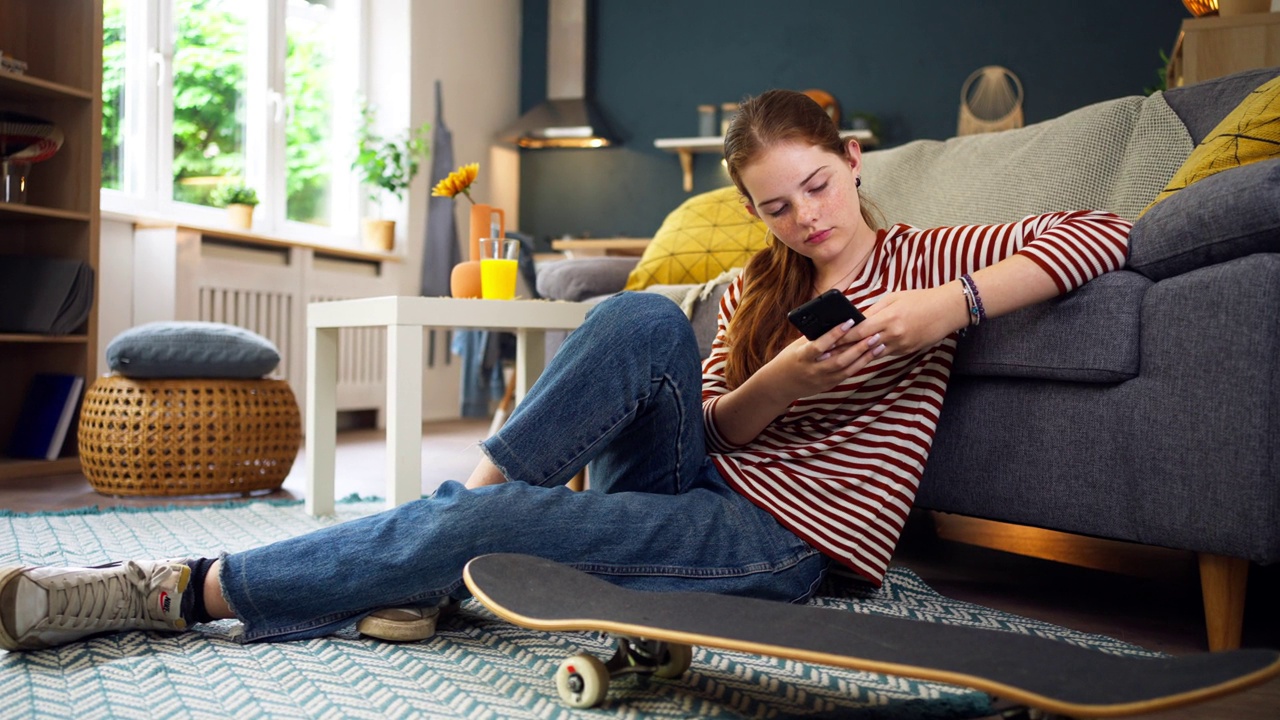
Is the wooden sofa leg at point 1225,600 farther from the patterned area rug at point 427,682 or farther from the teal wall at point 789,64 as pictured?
the teal wall at point 789,64

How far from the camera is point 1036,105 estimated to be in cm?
487

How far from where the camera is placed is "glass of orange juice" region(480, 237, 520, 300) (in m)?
2.05

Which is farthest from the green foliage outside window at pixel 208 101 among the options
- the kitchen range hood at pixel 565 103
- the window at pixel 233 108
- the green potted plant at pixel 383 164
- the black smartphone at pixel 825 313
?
the black smartphone at pixel 825 313

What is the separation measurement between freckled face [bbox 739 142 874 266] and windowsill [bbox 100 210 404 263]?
2.93 meters

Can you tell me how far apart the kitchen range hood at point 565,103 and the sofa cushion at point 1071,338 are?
4224 millimetres

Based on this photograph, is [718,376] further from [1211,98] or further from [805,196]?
[1211,98]

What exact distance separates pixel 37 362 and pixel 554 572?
2.70 metres

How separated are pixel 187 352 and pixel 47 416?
83 cm

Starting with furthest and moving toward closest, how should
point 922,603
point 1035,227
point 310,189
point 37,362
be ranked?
point 310,189 → point 37,362 → point 922,603 → point 1035,227

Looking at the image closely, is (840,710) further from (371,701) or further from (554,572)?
(371,701)

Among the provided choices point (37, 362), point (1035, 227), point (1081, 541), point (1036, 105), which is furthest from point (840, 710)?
point (1036, 105)

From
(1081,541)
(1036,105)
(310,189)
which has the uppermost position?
(1036,105)

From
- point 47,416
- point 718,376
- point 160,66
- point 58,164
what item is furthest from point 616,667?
point 160,66

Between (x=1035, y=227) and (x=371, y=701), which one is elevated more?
(x=1035, y=227)
